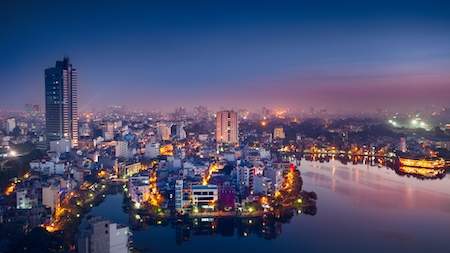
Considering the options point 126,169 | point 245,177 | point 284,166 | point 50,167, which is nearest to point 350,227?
point 245,177

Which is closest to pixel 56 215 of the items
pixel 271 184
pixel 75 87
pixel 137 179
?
pixel 137 179

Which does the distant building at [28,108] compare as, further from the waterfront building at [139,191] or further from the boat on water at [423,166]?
the boat on water at [423,166]

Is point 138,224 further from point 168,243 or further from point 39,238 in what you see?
point 39,238

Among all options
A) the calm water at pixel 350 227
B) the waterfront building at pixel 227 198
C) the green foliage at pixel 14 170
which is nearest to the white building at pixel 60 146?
the green foliage at pixel 14 170

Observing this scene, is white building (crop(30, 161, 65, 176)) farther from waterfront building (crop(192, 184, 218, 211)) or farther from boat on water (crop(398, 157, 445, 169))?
boat on water (crop(398, 157, 445, 169))

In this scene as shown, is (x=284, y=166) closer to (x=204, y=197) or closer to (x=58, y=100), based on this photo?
(x=204, y=197)

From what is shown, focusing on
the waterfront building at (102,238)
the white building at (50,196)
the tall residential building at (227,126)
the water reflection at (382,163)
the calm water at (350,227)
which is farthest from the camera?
the tall residential building at (227,126)
